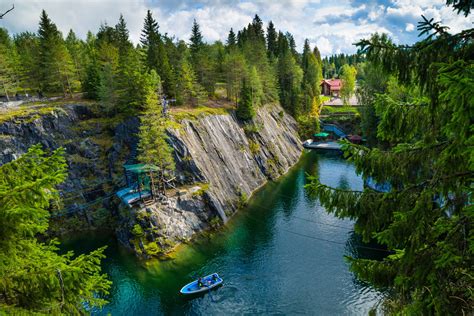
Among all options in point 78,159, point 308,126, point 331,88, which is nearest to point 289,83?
point 308,126

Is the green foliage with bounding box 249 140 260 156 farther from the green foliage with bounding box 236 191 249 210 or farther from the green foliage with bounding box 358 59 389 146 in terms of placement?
Result: the green foliage with bounding box 358 59 389 146

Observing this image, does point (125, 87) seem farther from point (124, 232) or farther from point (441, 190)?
point (441, 190)

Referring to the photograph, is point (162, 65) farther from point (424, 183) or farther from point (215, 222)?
point (424, 183)

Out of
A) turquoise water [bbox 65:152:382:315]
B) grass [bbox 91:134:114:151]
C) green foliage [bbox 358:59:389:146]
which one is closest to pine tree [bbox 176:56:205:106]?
grass [bbox 91:134:114:151]

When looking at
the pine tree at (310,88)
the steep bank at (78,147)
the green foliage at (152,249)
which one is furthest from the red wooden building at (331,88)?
the green foliage at (152,249)

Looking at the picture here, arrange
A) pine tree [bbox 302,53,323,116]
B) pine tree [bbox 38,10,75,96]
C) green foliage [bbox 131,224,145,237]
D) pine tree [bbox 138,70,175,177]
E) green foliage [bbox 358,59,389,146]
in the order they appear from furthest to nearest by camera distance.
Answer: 1. pine tree [bbox 302,53,323,116]
2. green foliage [bbox 358,59,389,146]
3. pine tree [bbox 38,10,75,96]
4. pine tree [bbox 138,70,175,177]
5. green foliage [bbox 131,224,145,237]
